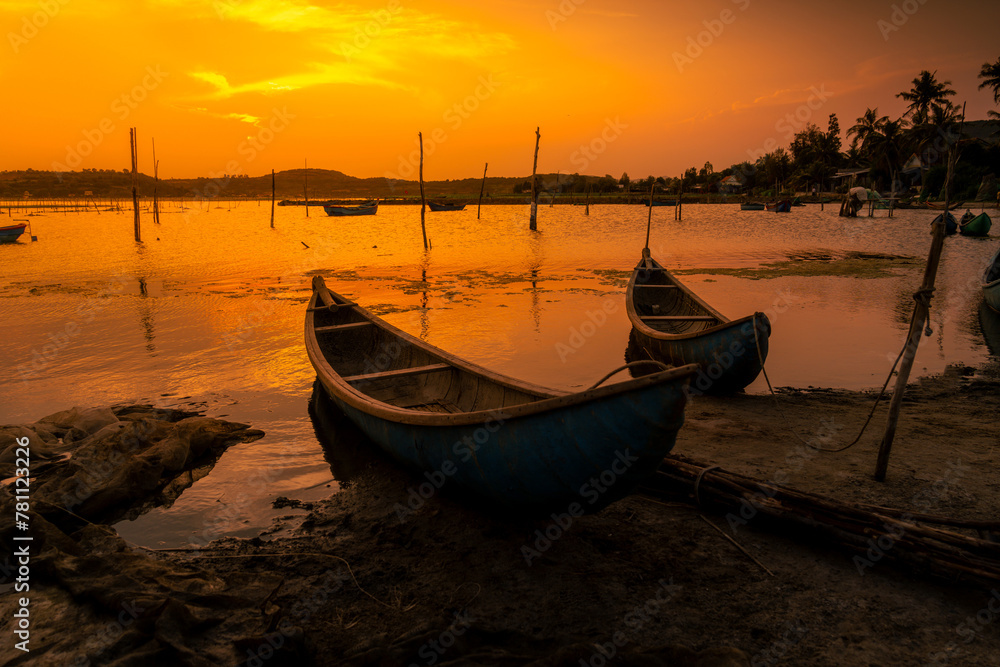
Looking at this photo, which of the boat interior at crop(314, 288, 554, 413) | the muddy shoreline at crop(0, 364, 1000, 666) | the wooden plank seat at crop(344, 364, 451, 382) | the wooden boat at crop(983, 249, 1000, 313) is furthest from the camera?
the wooden boat at crop(983, 249, 1000, 313)

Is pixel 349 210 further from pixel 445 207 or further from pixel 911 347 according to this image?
pixel 911 347

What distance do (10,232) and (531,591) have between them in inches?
1569

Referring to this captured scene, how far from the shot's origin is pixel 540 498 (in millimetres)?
3641

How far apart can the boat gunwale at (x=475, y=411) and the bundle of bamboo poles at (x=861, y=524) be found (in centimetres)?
157

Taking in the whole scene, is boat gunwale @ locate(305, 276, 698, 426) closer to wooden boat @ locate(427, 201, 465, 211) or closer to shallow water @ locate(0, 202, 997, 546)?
shallow water @ locate(0, 202, 997, 546)

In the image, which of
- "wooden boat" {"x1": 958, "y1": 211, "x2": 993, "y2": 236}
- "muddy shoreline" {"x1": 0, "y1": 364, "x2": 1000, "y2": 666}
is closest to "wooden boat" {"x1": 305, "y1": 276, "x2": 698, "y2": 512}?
"muddy shoreline" {"x1": 0, "y1": 364, "x2": 1000, "y2": 666}

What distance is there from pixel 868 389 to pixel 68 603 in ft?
29.4

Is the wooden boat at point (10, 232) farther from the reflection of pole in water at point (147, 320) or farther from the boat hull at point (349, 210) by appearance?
the boat hull at point (349, 210)

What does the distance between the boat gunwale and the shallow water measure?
0.87 meters

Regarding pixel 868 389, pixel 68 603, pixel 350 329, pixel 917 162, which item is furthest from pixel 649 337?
pixel 917 162

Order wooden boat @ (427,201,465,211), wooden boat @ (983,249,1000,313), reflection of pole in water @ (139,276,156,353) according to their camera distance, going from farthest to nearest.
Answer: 1. wooden boat @ (427,201,465,211)
2. wooden boat @ (983,249,1000,313)
3. reflection of pole in water @ (139,276,156,353)

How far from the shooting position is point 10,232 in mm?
31281

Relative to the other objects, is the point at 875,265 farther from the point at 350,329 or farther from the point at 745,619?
the point at 745,619

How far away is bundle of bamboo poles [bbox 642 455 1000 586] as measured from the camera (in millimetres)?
3438
